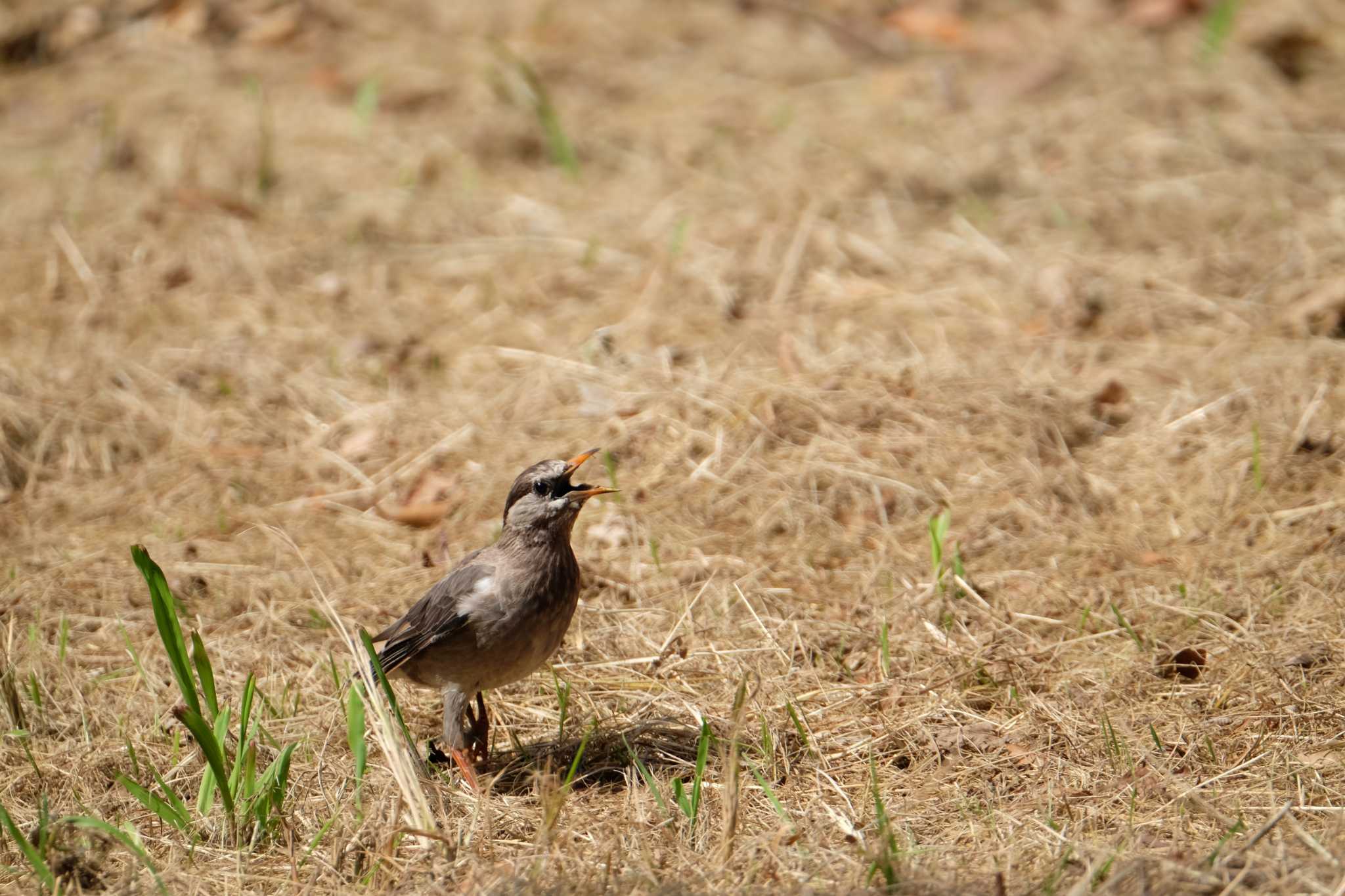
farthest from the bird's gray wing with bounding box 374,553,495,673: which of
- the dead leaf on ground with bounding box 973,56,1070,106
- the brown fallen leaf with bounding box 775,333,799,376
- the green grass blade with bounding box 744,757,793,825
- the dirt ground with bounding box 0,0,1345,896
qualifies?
the dead leaf on ground with bounding box 973,56,1070,106

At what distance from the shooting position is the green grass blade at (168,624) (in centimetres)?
326

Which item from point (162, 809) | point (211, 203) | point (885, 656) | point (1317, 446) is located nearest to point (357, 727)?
point (162, 809)

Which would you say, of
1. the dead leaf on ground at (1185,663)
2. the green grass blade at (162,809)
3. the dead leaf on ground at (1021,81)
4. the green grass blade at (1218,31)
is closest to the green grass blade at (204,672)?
the green grass blade at (162,809)

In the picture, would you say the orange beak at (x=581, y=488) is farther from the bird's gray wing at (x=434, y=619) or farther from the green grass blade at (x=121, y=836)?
the green grass blade at (x=121, y=836)

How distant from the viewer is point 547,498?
415 cm

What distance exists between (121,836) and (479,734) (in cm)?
121

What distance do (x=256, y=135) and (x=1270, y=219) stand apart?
20.1 feet

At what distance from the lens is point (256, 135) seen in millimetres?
8312

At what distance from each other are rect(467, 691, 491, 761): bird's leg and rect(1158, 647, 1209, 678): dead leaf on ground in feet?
7.08

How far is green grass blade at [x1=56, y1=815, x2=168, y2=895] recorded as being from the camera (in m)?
3.20

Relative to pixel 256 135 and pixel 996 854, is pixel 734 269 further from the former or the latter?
pixel 996 854

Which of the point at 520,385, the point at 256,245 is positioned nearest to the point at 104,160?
the point at 256,245

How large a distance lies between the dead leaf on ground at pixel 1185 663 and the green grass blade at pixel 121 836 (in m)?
2.99

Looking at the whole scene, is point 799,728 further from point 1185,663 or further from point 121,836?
point 121,836
